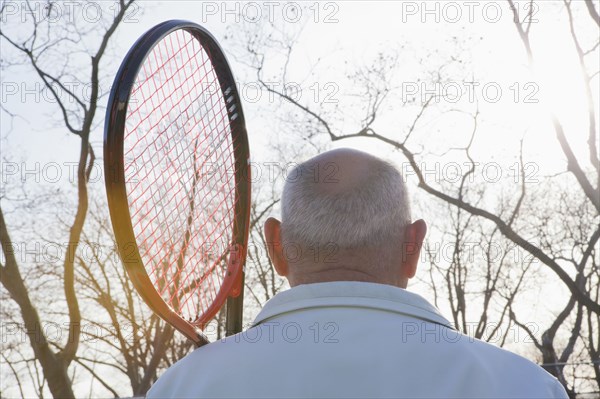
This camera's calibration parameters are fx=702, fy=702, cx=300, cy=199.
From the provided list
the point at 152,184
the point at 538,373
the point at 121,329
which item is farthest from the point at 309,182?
the point at 121,329

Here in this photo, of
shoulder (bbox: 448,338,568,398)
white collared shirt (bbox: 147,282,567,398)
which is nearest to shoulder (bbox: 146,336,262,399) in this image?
white collared shirt (bbox: 147,282,567,398)

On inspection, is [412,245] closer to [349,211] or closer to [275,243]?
[349,211]

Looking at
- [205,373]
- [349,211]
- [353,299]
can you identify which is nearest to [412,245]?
[349,211]

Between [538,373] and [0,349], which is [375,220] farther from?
[0,349]

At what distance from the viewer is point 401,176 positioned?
199 cm

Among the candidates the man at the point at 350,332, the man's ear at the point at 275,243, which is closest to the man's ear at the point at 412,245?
the man at the point at 350,332

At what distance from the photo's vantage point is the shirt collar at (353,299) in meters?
1.63

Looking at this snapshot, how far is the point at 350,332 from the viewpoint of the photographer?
159 centimetres

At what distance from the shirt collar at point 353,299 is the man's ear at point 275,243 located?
281 mm

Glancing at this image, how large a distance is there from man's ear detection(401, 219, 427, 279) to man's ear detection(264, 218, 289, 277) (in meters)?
0.34

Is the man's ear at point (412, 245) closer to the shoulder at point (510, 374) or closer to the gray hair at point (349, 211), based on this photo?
the gray hair at point (349, 211)

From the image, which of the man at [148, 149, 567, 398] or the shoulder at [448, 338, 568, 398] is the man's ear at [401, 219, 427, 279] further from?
the shoulder at [448, 338, 568, 398]

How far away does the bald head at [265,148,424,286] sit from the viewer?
1802 mm

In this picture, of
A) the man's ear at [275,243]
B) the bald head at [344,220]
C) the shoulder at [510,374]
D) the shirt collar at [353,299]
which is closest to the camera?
the shoulder at [510,374]
